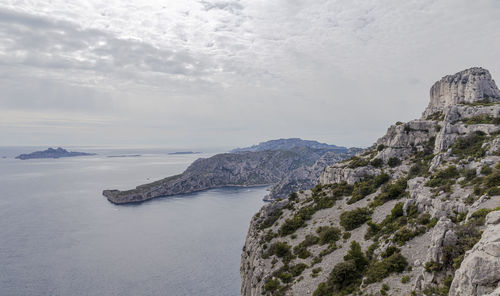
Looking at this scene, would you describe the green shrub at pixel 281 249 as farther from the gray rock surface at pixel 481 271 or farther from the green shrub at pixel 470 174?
the gray rock surface at pixel 481 271

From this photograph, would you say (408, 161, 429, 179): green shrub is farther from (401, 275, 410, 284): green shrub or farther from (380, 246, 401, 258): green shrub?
(401, 275, 410, 284): green shrub

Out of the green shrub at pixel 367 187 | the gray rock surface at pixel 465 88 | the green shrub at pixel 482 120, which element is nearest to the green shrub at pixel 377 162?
the green shrub at pixel 367 187

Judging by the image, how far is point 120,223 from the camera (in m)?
136

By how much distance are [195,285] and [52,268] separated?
4909 centimetres

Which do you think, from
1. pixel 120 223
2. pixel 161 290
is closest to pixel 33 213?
pixel 120 223

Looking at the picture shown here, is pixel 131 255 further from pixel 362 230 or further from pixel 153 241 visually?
pixel 362 230

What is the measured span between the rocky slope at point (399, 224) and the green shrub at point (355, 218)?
0.14 m

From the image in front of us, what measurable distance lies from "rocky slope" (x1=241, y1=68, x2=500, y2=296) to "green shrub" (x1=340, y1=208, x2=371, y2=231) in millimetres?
136

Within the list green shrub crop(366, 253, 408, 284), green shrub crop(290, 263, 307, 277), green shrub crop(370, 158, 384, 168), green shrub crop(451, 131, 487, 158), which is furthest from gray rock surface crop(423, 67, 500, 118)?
green shrub crop(366, 253, 408, 284)

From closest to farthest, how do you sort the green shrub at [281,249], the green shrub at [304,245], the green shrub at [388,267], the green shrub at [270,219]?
1. the green shrub at [388,267]
2. the green shrub at [304,245]
3. the green shrub at [281,249]
4. the green shrub at [270,219]

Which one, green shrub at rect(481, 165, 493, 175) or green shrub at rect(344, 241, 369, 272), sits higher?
green shrub at rect(481, 165, 493, 175)

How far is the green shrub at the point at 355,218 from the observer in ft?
115

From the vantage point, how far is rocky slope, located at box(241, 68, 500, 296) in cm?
1655

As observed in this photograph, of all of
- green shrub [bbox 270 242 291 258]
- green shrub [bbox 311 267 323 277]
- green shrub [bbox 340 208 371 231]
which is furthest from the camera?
green shrub [bbox 270 242 291 258]
